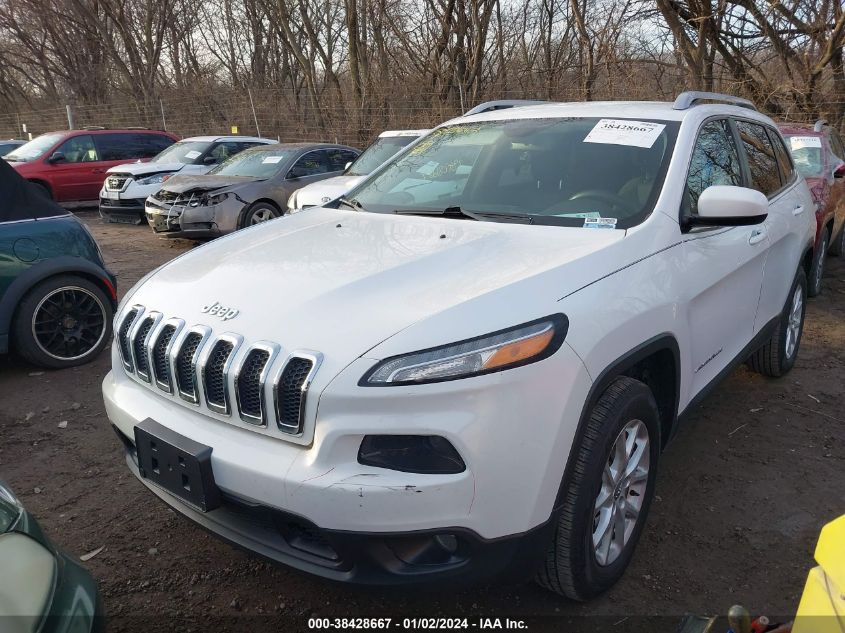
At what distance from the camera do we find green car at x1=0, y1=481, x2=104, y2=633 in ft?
4.84

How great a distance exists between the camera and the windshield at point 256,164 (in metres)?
9.85

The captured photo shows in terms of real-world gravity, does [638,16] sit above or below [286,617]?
above

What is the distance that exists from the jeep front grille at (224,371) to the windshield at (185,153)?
10397mm

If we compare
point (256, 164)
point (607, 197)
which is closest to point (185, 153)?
point (256, 164)

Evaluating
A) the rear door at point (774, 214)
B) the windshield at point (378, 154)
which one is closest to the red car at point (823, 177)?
the rear door at point (774, 214)

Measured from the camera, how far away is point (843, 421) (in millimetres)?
3994

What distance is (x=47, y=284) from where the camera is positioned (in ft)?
15.6

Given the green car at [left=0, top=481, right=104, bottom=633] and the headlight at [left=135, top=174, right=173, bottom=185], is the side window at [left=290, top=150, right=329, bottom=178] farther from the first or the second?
the green car at [left=0, top=481, right=104, bottom=633]

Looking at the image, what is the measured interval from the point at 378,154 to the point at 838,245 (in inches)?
238

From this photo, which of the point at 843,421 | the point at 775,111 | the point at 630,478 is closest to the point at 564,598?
the point at 630,478

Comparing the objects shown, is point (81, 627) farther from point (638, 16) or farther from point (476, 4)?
point (476, 4)

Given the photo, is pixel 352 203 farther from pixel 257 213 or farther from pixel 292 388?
pixel 257 213

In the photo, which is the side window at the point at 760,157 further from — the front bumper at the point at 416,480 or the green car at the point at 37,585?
the green car at the point at 37,585

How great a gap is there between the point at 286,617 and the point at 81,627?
974 millimetres
